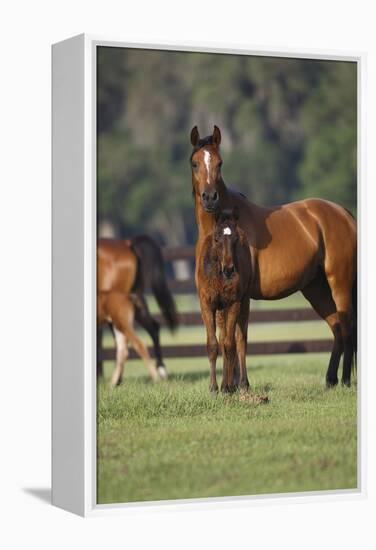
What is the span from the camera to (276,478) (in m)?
9.09

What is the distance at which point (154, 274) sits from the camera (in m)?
10.1

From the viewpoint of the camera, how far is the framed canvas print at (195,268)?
8.74 m

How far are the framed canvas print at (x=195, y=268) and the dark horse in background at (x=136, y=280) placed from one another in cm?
2

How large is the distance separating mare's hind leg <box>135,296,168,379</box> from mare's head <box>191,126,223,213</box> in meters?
1.17

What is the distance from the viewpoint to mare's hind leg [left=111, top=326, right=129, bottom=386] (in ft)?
31.2

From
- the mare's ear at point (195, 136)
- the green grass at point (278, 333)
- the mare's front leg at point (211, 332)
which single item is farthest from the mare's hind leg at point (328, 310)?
the mare's ear at point (195, 136)

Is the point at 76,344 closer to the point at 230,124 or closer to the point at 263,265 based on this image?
the point at 263,265

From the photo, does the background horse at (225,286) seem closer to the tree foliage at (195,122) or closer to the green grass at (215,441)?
the green grass at (215,441)

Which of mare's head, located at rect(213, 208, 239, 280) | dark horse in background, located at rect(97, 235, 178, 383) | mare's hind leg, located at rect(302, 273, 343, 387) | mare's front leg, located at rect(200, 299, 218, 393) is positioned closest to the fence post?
dark horse in background, located at rect(97, 235, 178, 383)

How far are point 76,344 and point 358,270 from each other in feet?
7.21

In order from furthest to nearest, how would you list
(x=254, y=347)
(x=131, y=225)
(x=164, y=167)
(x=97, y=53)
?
(x=254, y=347)
(x=164, y=167)
(x=131, y=225)
(x=97, y=53)

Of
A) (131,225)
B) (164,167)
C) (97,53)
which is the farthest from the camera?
(164,167)

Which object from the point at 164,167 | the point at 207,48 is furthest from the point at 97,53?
the point at 164,167

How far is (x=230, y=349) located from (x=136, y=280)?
3.18ft
